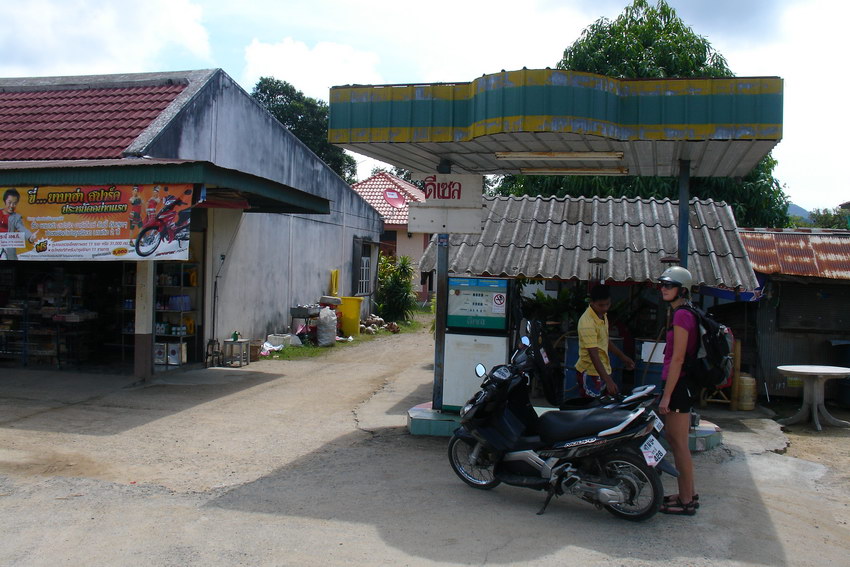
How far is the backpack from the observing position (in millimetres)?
5465

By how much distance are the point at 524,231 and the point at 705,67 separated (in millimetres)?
13669

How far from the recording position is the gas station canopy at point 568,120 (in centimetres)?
664

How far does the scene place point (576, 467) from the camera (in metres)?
5.57

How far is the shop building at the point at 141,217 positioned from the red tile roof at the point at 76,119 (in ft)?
0.13

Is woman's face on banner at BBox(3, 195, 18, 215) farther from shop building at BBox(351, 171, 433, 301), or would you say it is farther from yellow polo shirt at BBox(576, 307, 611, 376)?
shop building at BBox(351, 171, 433, 301)

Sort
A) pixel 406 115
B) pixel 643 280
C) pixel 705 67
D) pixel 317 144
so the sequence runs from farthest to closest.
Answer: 1. pixel 317 144
2. pixel 705 67
3. pixel 643 280
4. pixel 406 115

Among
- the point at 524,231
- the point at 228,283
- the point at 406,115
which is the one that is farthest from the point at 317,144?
the point at 406,115

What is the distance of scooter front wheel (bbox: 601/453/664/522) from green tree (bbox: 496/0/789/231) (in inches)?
620

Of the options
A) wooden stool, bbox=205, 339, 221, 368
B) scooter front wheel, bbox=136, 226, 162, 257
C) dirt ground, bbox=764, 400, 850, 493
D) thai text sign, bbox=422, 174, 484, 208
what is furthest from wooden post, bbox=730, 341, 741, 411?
wooden stool, bbox=205, 339, 221, 368

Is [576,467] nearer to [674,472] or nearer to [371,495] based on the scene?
[674,472]

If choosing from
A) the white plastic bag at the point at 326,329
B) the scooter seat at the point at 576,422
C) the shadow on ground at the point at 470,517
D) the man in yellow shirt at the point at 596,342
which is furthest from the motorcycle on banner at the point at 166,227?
the white plastic bag at the point at 326,329

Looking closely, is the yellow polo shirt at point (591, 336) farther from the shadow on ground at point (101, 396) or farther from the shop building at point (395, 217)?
the shop building at point (395, 217)

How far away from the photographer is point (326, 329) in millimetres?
16938

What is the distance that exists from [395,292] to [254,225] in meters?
8.91
